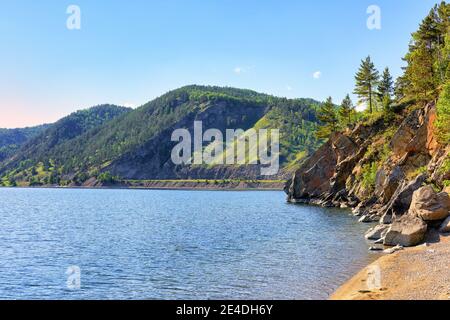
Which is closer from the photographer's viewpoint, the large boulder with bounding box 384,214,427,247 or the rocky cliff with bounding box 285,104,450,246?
the large boulder with bounding box 384,214,427,247

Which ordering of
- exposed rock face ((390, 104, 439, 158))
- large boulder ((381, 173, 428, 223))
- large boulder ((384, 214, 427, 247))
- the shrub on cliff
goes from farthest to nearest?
exposed rock face ((390, 104, 439, 158)) < the shrub on cliff < large boulder ((381, 173, 428, 223)) < large boulder ((384, 214, 427, 247))

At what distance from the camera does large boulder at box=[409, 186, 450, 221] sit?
42.9 m

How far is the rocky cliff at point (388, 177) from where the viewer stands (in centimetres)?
4404

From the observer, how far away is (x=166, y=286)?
32.4m

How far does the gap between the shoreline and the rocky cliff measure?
6.71m

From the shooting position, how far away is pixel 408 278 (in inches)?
1110

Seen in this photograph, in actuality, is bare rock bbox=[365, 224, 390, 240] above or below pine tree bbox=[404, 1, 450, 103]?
below

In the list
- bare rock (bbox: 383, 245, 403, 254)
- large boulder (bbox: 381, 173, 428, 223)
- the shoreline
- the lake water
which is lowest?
the lake water

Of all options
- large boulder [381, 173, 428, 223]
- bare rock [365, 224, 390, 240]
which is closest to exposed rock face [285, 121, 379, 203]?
Answer: large boulder [381, 173, 428, 223]

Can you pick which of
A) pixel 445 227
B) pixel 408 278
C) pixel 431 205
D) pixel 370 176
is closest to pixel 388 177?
pixel 370 176

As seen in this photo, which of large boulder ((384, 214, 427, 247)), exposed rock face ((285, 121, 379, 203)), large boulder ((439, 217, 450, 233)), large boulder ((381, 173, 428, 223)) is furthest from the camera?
exposed rock face ((285, 121, 379, 203))

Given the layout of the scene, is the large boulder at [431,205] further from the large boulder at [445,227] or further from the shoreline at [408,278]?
the shoreline at [408,278]

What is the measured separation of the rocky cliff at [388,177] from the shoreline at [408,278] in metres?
6.71

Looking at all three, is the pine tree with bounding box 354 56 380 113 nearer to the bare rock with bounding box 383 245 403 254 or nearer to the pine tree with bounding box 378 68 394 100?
the pine tree with bounding box 378 68 394 100
